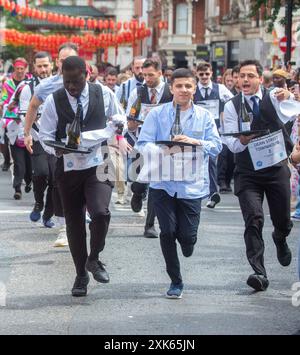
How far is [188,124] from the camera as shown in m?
9.16

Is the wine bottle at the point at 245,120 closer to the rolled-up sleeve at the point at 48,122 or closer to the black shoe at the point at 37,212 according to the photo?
the rolled-up sleeve at the point at 48,122

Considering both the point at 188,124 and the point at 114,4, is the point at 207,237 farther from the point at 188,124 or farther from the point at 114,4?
the point at 114,4

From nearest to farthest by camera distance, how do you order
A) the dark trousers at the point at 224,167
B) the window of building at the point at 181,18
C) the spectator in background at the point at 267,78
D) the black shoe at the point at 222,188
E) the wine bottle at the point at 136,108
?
the wine bottle at the point at 136,108 → the spectator in background at the point at 267,78 → the black shoe at the point at 222,188 → the dark trousers at the point at 224,167 → the window of building at the point at 181,18

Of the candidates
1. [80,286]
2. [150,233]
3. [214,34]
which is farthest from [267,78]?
[214,34]

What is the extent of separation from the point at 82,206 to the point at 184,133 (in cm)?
102

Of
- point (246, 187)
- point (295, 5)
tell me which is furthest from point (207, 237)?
point (295, 5)

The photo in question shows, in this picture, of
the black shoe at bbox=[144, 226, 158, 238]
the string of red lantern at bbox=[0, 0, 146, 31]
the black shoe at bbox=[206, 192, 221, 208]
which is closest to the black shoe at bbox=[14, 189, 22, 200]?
the black shoe at bbox=[206, 192, 221, 208]

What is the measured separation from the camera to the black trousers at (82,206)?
909 cm

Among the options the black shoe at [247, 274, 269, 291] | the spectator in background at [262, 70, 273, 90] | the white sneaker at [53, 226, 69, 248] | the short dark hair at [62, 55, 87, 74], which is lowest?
the white sneaker at [53, 226, 69, 248]

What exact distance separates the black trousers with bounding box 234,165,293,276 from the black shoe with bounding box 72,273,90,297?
54.4 inches

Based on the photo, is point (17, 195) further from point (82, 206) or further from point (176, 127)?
point (176, 127)

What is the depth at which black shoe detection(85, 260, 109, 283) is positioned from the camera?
30.1 feet

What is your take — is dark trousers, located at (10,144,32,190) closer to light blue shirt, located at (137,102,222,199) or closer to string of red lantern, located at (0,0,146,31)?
light blue shirt, located at (137,102,222,199)

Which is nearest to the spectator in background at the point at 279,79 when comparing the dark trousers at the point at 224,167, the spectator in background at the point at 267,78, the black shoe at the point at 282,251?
the spectator in background at the point at 267,78
